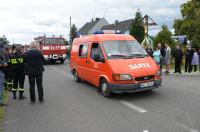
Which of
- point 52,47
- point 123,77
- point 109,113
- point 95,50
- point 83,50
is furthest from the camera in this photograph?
point 52,47

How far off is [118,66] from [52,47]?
782 inches

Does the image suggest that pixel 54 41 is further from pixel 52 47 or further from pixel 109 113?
pixel 109 113

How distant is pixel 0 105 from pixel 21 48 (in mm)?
2104

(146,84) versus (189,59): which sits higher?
(189,59)

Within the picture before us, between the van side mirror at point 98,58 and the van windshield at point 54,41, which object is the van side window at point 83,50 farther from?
the van windshield at point 54,41

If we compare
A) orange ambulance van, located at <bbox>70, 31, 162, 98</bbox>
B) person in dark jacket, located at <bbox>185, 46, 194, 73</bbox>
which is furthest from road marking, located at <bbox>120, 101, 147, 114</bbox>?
person in dark jacket, located at <bbox>185, 46, 194, 73</bbox>

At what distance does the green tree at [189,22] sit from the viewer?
49497mm

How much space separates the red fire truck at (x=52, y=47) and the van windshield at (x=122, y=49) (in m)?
18.3

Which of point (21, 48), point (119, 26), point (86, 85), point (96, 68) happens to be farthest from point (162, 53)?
point (119, 26)

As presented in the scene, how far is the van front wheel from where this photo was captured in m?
10.2

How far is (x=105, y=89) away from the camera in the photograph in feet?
34.3

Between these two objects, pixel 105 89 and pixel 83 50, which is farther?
pixel 83 50

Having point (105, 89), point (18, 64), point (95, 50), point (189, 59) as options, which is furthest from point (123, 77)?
point (189, 59)

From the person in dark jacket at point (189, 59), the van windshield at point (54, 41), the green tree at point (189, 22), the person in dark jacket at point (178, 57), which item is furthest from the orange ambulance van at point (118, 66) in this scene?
the green tree at point (189, 22)
